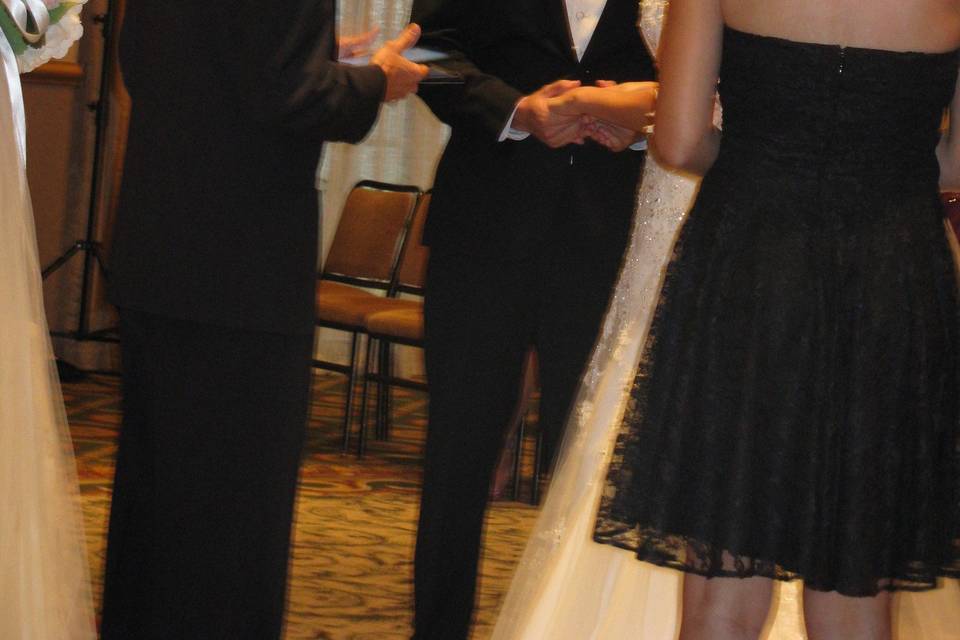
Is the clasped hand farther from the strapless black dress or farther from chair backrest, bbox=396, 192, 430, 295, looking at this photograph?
chair backrest, bbox=396, 192, 430, 295

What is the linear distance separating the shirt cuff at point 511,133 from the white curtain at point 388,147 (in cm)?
516

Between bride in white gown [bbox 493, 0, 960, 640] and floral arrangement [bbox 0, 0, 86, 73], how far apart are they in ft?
3.91

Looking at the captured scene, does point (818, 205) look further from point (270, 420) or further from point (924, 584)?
point (270, 420)

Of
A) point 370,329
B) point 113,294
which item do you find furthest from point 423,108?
point 113,294

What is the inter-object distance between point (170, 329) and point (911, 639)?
1453mm

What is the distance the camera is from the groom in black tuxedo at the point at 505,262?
2.90m

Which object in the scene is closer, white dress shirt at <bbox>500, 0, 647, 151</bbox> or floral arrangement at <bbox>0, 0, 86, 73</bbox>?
floral arrangement at <bbox>0, 0, 86, 73</bbox>

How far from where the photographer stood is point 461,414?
293 centimetres

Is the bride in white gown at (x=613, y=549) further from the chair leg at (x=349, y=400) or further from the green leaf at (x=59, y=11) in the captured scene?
the chair leg at (x=349, y=400)

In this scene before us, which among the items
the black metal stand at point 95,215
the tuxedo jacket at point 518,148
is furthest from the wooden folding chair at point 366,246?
the tuxedo jacket at point 518,148

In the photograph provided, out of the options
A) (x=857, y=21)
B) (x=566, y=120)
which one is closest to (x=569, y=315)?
(x=566, y=120)

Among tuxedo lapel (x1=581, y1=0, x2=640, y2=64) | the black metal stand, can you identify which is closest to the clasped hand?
tuxedo lapel (x1=581, y1=0, x2=640, y2=64)

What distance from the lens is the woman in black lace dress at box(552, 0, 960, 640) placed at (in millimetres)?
1987

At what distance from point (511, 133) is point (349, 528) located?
225 centimetres
